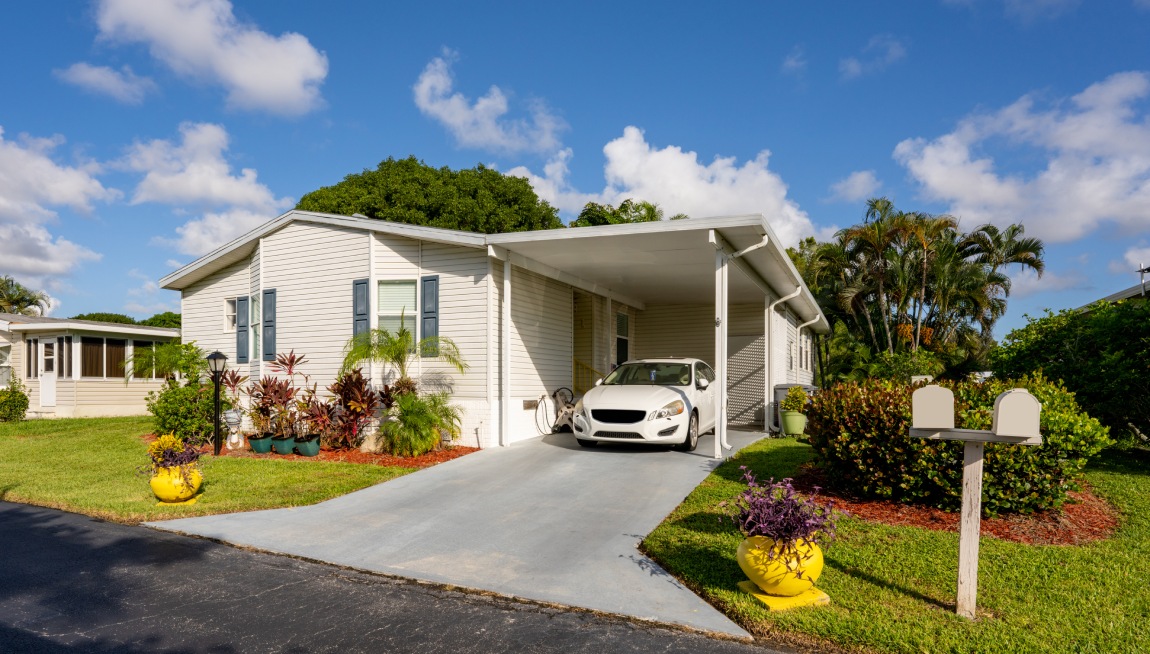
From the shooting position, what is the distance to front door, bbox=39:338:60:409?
784 inches

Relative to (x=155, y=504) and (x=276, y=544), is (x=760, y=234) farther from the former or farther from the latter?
(x=155, y=504)

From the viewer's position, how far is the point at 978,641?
3.90 metres

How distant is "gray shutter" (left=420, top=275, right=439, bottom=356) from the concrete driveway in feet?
8.70

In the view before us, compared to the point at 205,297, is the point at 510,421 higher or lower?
lower

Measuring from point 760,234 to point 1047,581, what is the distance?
5799 millimetres

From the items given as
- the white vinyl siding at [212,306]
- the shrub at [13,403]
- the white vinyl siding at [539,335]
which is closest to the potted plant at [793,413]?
the white vinyl siding at [539,335]

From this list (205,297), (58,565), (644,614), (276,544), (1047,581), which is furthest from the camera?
(205,297)

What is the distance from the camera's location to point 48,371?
20.2 metres

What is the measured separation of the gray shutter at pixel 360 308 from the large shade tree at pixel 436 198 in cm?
1332

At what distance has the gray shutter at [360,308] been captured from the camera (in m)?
11.8

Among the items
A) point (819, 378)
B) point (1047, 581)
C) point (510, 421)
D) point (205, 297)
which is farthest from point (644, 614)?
point (819, 378)

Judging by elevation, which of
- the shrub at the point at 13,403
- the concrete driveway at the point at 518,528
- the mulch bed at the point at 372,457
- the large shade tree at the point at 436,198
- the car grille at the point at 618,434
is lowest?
the shrub at the point at 13,403

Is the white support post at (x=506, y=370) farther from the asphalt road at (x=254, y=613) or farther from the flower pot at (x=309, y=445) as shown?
the asphalt road at (x=254, y=613)

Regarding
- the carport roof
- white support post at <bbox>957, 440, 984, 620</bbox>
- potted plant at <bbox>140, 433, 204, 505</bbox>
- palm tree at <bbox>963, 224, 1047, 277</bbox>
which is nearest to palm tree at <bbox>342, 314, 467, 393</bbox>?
the carport roof
